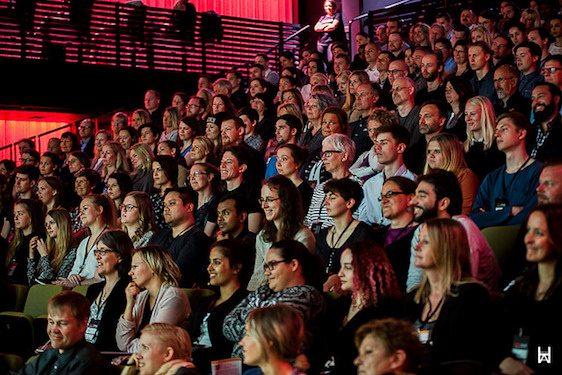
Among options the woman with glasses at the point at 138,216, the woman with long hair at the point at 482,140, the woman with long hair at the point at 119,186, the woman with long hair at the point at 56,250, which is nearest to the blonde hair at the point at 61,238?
the woman with long hair at the point at 56,250

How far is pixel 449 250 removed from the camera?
3.00 m

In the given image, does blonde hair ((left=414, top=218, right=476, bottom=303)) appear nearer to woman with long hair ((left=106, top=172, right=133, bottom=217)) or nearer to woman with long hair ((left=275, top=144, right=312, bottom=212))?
woman with long hair ((left=275, top=144, right=312, bottom=212))

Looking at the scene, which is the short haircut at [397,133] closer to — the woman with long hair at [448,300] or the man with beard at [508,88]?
the man with beard at [508,88]

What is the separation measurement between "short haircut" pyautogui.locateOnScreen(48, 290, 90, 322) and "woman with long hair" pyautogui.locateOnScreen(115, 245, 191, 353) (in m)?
0.37

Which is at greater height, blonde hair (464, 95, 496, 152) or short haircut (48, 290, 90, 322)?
blonde hair (464, 95, 496, 152)

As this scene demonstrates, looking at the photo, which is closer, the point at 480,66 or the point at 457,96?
the point at 457,96

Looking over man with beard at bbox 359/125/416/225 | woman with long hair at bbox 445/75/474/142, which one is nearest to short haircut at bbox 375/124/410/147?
man with beard at bbox 359/125/416/225

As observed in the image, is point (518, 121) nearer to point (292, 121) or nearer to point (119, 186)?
point (292, 121)

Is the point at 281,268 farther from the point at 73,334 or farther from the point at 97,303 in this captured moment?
the point at 97,303

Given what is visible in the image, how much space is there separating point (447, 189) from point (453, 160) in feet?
2.90

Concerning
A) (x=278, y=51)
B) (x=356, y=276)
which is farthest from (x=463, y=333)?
(x=278, y=51)

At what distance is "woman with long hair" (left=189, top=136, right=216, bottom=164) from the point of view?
6789 millimetres

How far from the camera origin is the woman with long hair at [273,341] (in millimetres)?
2805
